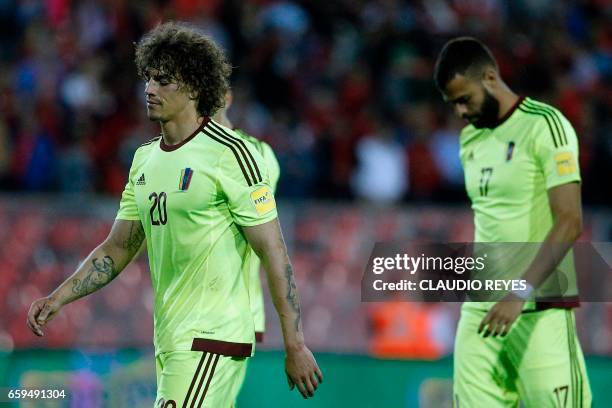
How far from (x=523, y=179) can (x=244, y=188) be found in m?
1.98

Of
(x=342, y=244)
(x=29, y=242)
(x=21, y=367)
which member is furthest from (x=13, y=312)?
(x=342, y=244)

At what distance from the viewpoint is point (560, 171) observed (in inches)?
252

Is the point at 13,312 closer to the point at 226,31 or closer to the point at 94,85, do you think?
the point at 94,85

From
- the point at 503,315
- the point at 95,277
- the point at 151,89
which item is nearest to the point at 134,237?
the point at 95,277

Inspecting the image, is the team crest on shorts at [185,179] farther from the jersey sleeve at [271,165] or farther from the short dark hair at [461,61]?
the short dark hair at [461,61]

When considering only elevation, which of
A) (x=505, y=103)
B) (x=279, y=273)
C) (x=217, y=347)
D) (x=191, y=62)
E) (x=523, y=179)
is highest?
(x=505, y=103)

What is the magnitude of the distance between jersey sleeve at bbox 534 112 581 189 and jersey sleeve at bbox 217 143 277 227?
1841 millimetres

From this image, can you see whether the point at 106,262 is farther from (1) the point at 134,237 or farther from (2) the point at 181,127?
(2) the point at 181,127

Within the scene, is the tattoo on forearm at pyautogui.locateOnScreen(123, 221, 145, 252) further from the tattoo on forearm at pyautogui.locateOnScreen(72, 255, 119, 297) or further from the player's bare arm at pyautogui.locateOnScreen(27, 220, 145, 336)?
the tattoo on forearm at pyautogui.locateOnScreen(72, 255, 119, 297)

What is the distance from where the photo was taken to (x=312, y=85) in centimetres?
1391

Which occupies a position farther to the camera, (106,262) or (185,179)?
(106,262)

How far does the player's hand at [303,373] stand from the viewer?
5.06m

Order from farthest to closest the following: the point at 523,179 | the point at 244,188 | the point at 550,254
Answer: the point at 523,179
the point at 550,254
the point at 244,188

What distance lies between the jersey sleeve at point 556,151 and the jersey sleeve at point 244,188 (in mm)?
1841
